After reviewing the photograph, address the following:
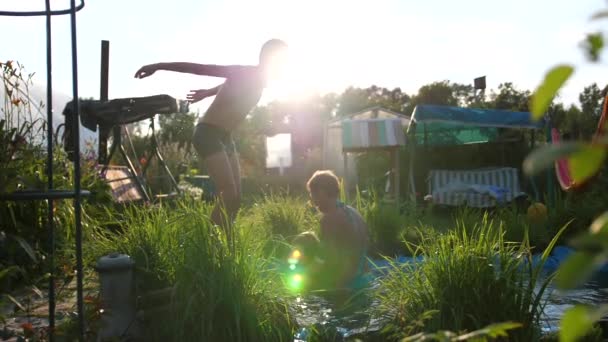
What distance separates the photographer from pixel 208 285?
203cm

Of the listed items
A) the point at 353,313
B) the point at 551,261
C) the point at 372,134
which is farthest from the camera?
the point at 372,134

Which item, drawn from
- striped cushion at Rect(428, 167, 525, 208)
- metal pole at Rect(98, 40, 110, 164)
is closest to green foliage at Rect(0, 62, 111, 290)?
metal pole at Rect(98, 40, 110, 164)

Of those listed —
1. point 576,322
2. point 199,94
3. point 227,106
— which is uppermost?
point 199,94

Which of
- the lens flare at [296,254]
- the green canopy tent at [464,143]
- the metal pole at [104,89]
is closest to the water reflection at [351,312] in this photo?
the lens flare at [296,254]

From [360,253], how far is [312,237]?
0.31m

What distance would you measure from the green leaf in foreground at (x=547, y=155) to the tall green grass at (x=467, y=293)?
4.74 feet

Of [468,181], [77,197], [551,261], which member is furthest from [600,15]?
[468,181]

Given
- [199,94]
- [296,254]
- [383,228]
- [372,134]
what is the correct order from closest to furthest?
[296,254], [199,94], [383,228], [372,134]

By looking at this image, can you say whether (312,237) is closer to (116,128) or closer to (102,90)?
(116,128)

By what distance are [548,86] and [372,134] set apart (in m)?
8.50

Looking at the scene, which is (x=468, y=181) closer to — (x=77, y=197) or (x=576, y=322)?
(x=77, y=197)

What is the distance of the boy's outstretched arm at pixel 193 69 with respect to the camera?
3154 millimetres

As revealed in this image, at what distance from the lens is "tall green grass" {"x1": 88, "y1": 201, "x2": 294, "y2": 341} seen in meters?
2.00

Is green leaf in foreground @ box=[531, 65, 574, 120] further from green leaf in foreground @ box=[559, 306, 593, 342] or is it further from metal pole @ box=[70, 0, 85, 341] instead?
metal pole @ box=[70, 0, 85, 341]
